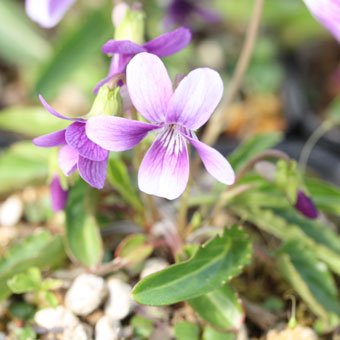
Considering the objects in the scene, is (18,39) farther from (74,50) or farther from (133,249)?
(133,249)

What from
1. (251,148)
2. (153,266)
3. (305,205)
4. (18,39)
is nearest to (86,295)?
(153,266)

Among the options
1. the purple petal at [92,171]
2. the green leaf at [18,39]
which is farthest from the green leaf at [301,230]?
the green leaf at [18,39]

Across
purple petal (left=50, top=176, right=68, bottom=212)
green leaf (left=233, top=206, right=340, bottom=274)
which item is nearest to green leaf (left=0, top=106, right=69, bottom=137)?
purple petal (left=50, top=176, right=68, bottom=212)

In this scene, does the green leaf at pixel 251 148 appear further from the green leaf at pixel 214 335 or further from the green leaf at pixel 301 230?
the green leaf at pixel 214 335

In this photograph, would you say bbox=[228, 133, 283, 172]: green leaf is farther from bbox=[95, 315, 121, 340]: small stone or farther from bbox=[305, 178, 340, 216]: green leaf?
bbox=[95, 315, 121, 340]: small stone

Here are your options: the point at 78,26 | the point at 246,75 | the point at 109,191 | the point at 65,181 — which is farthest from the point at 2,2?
the point at 65,181

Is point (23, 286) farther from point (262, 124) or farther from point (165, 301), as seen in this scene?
point (262, 124)

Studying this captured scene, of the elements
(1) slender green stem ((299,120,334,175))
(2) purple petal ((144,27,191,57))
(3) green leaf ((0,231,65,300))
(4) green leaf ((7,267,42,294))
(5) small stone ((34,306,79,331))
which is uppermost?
(2) purple petal ((144,27,191,57))
